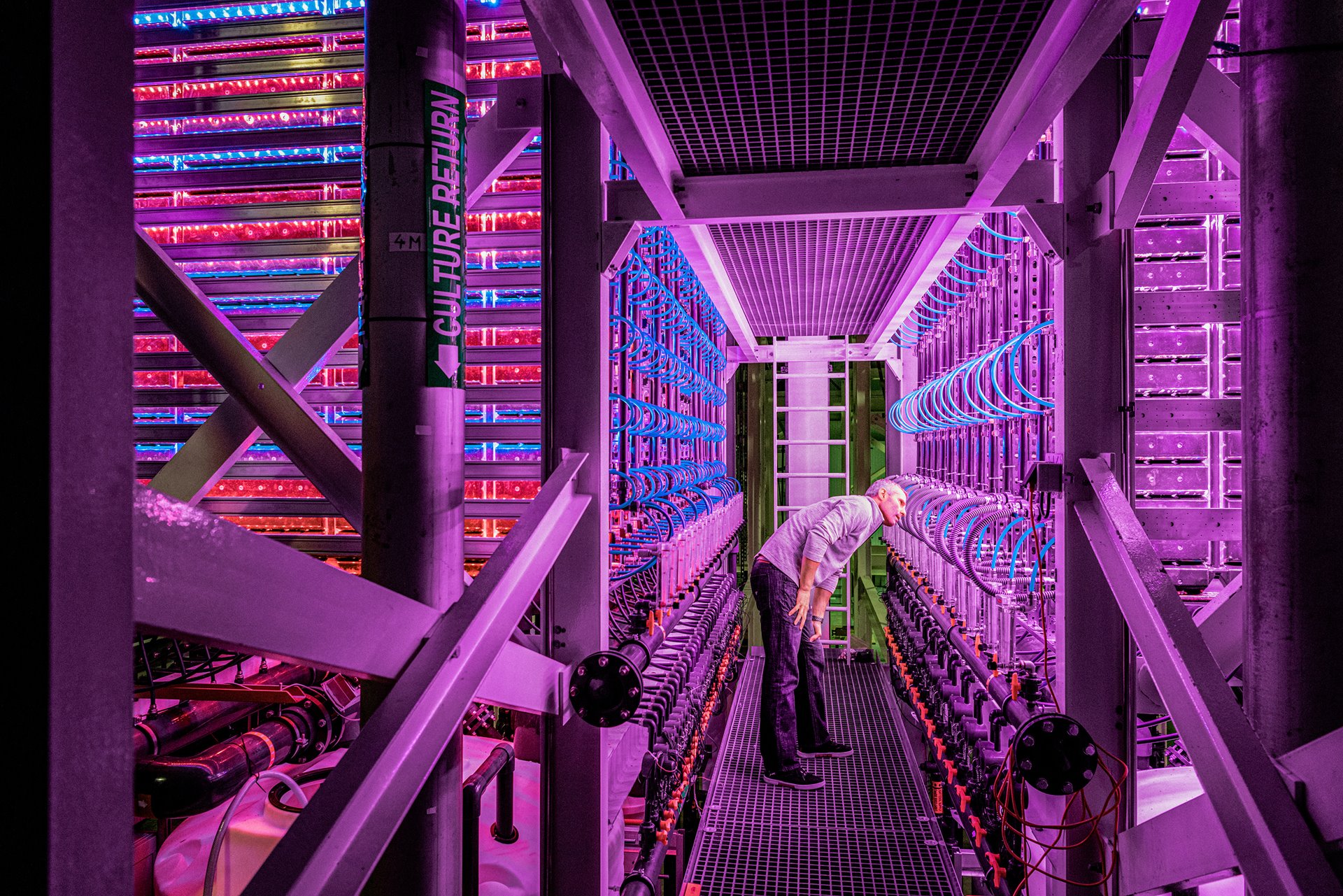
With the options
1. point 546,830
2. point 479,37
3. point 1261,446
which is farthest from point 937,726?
point 479,37

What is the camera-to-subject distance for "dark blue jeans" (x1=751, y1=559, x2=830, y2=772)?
17.8 feet

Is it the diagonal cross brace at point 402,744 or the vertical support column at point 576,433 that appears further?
the vertical support column at point 576,433

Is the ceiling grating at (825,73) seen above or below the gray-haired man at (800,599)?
above

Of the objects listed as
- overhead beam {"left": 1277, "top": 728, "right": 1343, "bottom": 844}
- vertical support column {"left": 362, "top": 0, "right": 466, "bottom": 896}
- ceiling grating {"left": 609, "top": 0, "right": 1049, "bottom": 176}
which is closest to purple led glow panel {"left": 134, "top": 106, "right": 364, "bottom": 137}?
ceiling grating {"left": 609, "top": 0, "right": 1049, "bottom": 176}

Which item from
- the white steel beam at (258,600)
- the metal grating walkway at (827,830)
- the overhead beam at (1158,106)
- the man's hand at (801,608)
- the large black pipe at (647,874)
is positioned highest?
the overhead beam at (1158,106)

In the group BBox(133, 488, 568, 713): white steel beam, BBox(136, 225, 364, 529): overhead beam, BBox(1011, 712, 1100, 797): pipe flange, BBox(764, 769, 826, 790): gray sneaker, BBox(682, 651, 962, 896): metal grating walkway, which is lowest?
BBox(682, 651, 962, 896): metal grating walkway

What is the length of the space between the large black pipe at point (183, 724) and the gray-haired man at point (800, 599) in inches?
138

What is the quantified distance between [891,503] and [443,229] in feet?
14.1

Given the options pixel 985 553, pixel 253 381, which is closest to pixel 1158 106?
pixel 253 381

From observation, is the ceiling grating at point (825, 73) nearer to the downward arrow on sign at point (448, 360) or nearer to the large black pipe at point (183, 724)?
the downward arrow on sign at point (448, 360)

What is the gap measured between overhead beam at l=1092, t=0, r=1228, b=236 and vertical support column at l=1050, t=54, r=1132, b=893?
10cm

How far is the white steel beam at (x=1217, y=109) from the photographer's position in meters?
2.26

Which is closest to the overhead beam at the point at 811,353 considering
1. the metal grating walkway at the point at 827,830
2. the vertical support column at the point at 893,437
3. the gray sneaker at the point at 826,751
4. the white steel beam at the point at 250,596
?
the vertical support column at the point at 893,437

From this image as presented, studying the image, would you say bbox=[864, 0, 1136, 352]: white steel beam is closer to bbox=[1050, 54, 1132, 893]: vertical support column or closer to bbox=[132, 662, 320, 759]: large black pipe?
bbox=[1050, 54, 1132, 893]: vertical support column
